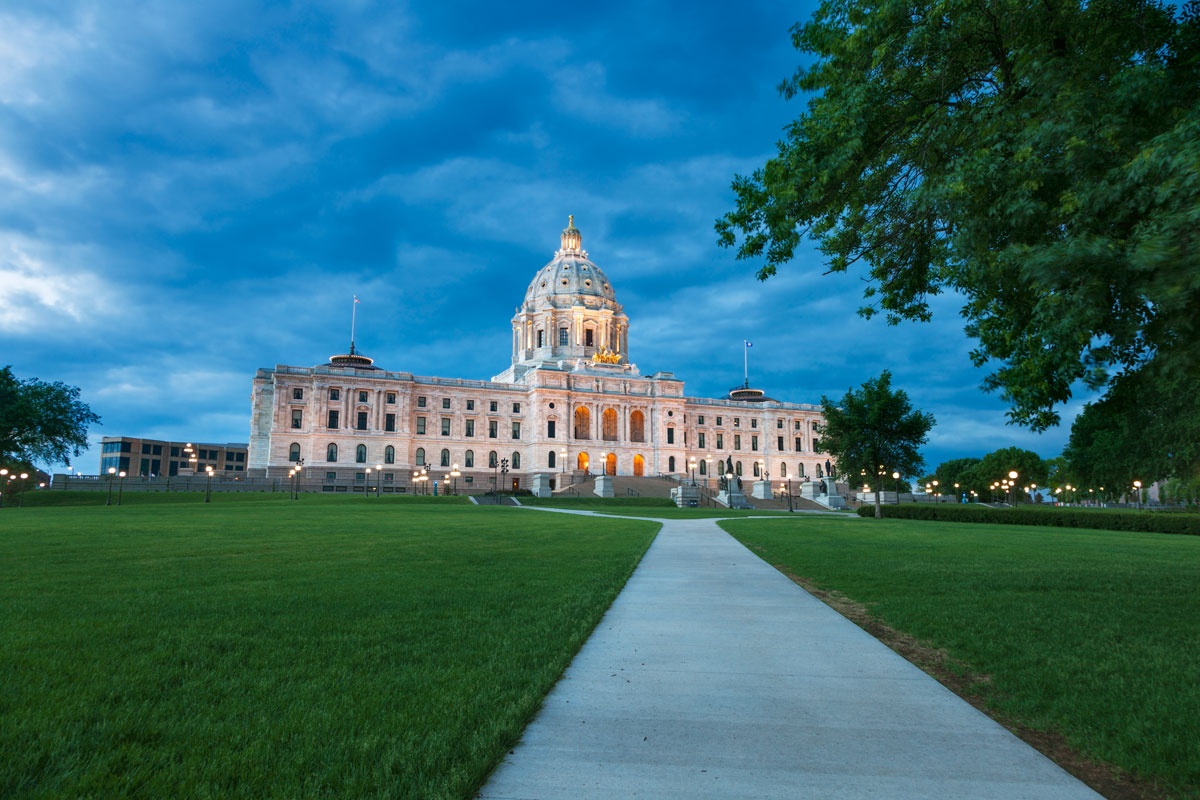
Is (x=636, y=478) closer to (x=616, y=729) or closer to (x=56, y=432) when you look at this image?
(x=56, y=432)

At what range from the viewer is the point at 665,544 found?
65.3 ft

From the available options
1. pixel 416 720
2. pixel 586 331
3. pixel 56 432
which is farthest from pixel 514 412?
pixel 416 720

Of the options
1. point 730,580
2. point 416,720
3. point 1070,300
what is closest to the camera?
point 416,720

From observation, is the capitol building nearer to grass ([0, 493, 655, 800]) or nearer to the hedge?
the hedge

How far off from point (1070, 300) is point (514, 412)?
101 m

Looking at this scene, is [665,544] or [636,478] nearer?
[665,544]

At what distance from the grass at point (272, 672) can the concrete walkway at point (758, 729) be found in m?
0.37

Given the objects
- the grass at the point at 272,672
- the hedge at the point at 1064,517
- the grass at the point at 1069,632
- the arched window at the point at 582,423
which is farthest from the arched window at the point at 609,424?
the grass at the point at 272,672

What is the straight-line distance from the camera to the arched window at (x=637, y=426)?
10938 cm

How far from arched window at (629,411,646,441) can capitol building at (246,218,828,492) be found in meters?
0.16

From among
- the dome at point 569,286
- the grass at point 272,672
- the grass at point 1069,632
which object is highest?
the dome at point 569,286

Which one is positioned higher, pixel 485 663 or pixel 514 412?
pixel 514 412

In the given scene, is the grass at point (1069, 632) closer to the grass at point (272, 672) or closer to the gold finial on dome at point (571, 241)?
the grass at point (272, 672)

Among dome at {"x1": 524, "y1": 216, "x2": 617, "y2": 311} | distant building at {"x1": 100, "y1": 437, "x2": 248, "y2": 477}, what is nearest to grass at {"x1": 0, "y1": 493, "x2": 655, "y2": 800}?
dome at {"x1": 524, "y1": 216, "x2": 617, "y2": 311}
